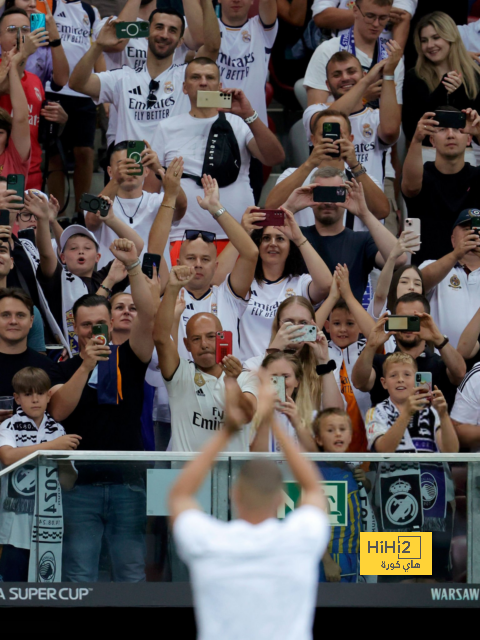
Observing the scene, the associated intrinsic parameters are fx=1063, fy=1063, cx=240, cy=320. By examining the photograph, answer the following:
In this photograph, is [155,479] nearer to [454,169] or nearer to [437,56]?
[454,169]

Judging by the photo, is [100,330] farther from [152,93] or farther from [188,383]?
[152,93]

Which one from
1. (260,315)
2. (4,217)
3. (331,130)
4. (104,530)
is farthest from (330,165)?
(104,530)

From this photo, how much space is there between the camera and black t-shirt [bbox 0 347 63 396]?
19.5 feet

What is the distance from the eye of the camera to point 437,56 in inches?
317

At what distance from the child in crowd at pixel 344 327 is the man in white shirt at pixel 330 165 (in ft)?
2.73

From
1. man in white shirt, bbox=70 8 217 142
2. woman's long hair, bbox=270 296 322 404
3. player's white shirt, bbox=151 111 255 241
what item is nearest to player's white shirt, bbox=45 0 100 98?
man in white shirt, bbox=70 8 217 142

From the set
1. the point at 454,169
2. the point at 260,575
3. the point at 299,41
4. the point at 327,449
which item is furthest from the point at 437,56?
the point at 260,575

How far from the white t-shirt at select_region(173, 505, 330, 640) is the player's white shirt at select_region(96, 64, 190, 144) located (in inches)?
224

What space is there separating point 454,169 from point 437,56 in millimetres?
1003

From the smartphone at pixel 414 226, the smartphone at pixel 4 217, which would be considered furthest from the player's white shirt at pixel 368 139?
the smartphone at pixel 4 217

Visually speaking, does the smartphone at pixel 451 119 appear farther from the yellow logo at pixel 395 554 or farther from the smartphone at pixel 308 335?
the yellow logo at pixel 395 554

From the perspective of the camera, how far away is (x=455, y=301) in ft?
22.9

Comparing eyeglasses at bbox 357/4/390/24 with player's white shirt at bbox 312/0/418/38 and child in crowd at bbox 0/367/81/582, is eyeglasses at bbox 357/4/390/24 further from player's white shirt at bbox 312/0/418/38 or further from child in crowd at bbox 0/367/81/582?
child in crowd at bbox 0/367/81/582

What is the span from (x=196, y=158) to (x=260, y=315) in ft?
5.11
